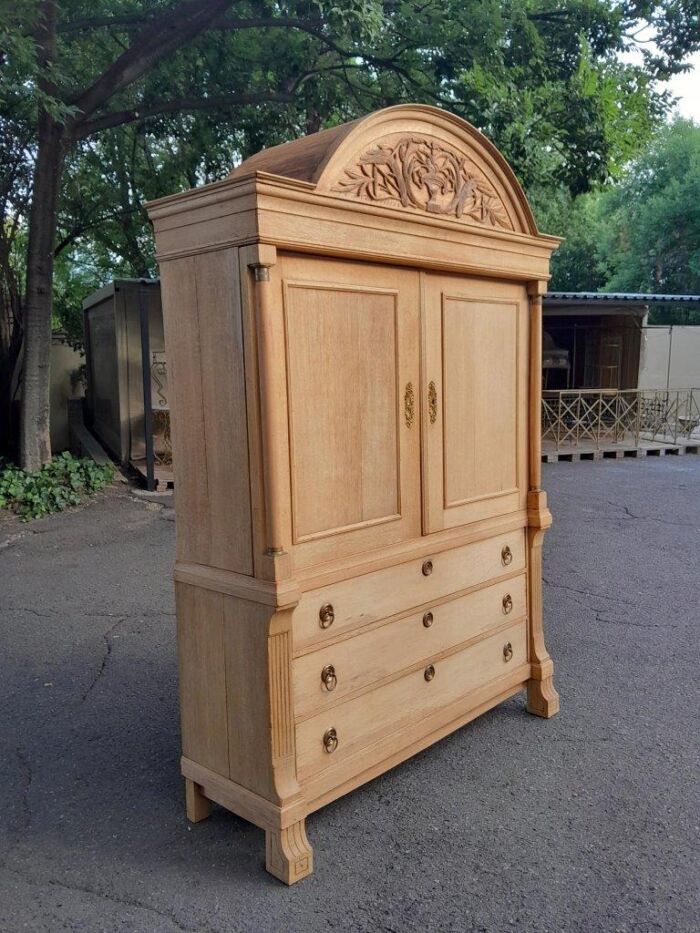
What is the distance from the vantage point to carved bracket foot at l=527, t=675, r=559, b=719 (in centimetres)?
367

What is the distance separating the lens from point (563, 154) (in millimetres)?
8656

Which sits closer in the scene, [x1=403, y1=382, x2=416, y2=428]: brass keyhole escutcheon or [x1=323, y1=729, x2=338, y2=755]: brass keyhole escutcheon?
[x1=323, y1=729, x2=338, y2=755]: brass keyhole escutcheon

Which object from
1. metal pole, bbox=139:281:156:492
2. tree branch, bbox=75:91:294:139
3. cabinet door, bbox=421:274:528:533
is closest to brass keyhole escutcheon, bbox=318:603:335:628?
cabinet door, bbox=421:274:528:533

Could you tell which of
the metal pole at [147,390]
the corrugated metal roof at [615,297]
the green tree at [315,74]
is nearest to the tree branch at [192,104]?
the green tree at [315,74]

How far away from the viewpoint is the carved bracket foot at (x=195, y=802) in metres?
2.85

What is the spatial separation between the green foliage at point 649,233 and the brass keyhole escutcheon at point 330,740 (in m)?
21.9

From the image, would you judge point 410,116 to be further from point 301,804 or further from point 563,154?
point 563,154

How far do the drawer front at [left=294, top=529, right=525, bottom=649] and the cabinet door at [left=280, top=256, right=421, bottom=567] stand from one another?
140 mm

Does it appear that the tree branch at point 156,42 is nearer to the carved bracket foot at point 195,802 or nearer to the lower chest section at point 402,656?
the lower chest section at point 402,656

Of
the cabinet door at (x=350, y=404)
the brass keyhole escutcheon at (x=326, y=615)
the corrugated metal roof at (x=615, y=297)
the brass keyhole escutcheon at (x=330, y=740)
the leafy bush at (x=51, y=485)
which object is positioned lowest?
the brass keyhole escutcheon at (x=330, y=740)

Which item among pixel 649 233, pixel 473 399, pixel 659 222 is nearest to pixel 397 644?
pixel 473 399

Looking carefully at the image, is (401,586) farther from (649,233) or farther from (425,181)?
(649,233)

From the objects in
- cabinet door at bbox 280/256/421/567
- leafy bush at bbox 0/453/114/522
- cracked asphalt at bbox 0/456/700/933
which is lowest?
cracked asphalt at bbox 0/456/700/933

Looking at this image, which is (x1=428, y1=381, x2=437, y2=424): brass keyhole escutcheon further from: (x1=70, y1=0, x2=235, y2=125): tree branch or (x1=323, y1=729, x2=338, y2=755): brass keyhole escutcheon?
(x1=70, y1=0, x2=235, y2=125): tree branch
